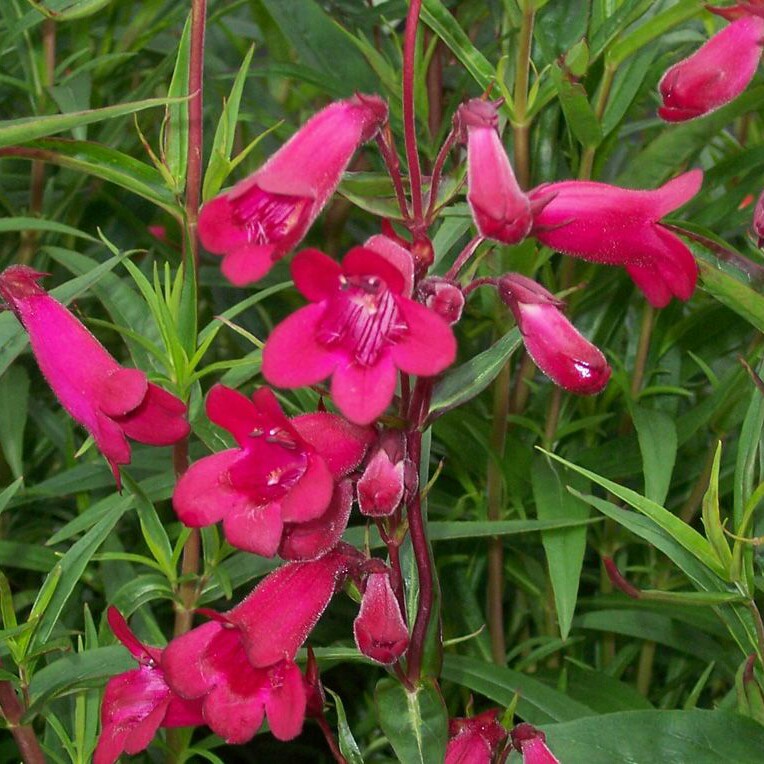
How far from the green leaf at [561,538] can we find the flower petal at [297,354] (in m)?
0.49

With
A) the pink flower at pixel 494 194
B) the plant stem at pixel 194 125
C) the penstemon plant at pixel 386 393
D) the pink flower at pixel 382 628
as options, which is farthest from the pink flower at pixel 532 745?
the plant stem at pixel 194 125

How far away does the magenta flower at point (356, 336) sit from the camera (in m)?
0.67

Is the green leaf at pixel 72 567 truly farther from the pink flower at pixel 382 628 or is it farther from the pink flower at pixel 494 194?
the pink flower at pixel 494 194

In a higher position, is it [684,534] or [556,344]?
[556,344]

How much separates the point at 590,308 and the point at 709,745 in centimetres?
66

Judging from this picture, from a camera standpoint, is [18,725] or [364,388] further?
[18,725]

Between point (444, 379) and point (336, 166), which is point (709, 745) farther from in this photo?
point (336, 166)

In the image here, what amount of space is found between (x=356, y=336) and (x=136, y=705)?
1.19ft

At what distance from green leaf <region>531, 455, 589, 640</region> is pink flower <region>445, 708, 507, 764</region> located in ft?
0.72

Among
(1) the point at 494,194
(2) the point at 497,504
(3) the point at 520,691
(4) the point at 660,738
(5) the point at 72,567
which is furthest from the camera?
(2) the point at 497,504

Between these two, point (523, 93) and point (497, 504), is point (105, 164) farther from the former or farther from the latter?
point (497, 504)

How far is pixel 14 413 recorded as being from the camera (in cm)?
137

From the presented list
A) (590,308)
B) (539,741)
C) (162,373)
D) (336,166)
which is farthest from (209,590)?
(590,308)

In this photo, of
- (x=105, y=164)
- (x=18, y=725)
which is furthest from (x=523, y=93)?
(x=18, y=725)
